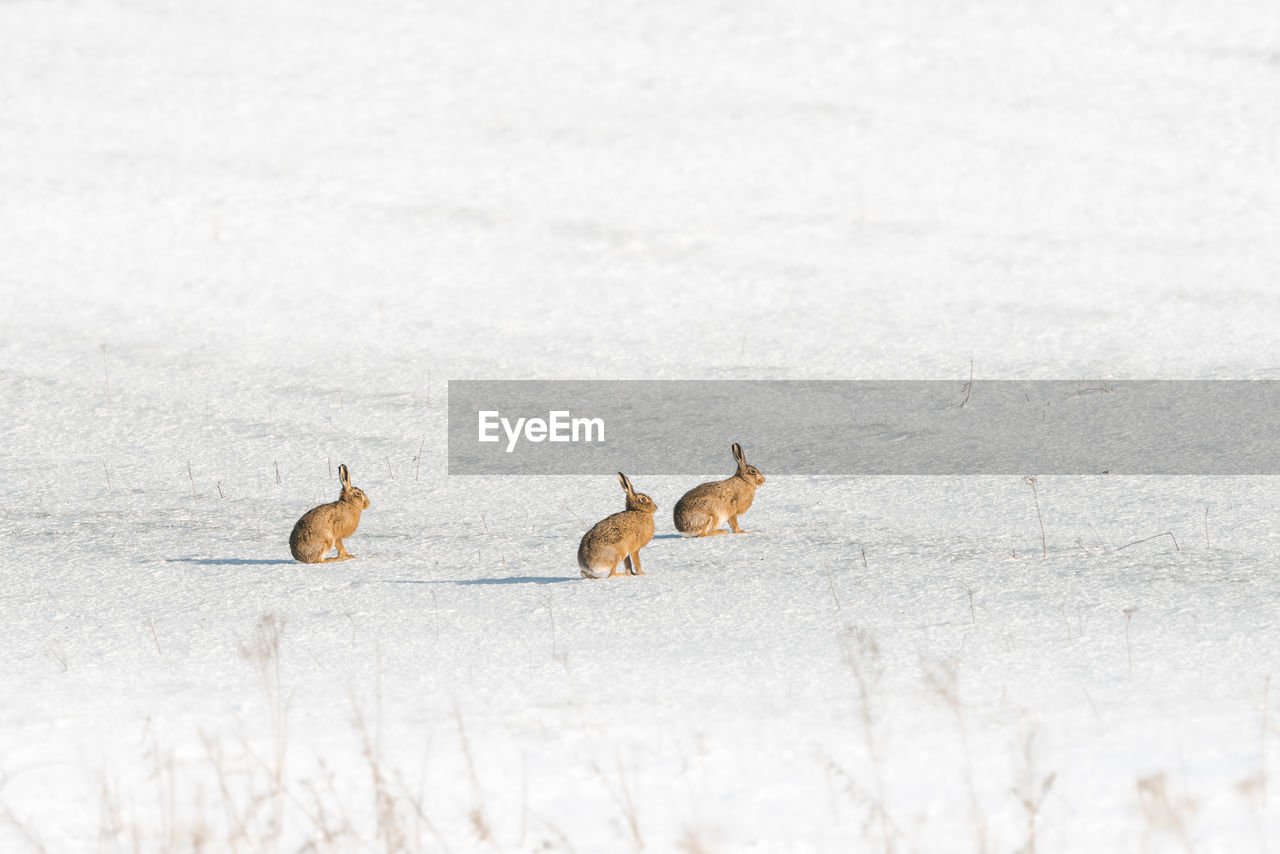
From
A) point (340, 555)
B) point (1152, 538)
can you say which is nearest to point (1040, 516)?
point (1152, 538)

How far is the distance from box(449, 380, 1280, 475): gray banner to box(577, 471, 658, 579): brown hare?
2.56 metres

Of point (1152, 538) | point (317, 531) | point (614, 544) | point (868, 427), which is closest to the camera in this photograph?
point (614, 544)

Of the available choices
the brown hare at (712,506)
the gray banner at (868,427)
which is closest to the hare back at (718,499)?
the brown hare at (712,506)

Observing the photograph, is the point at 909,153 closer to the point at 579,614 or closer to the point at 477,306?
the point at 477,306

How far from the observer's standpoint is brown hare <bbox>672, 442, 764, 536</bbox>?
6848 millimetres

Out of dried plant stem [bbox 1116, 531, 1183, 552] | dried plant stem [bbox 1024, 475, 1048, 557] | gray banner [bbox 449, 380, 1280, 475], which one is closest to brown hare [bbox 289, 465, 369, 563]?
gray banner [bbox 449, 380, 1280, 475]

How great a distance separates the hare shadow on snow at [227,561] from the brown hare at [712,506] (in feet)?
6.42

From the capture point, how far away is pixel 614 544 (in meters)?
5.90

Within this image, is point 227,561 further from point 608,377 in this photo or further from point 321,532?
point 608,377

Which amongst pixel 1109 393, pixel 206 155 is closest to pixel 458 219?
pixel 206 155

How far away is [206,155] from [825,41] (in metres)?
8.03

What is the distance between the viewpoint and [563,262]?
13906mm

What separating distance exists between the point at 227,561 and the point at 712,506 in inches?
94.5

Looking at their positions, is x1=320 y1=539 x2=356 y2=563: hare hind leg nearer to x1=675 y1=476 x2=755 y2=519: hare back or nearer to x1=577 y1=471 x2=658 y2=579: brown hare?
x1=577 y1=471 x2=658 y2=579: brown hare
